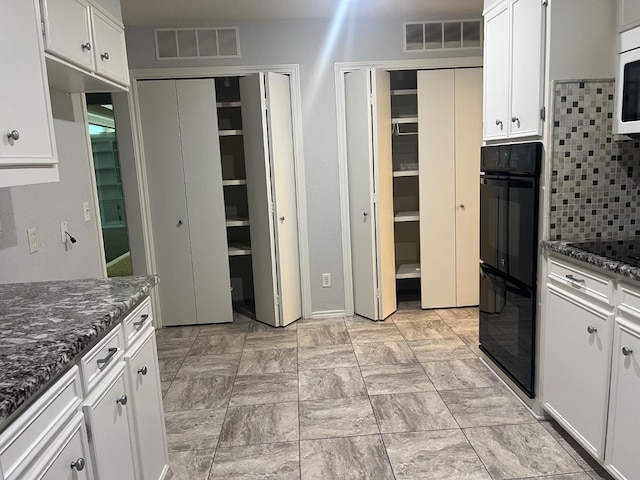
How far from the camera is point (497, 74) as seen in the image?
2.66 meters

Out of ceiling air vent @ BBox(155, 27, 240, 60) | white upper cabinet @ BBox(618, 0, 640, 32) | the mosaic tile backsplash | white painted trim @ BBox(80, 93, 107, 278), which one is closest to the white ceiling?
ceiling air vent @ BBox(155, 27, 240, 60)

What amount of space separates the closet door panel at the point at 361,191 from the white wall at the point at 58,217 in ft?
6.51

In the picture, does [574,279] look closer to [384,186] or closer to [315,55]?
[384,186]

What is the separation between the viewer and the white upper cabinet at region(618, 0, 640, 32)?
2.01m

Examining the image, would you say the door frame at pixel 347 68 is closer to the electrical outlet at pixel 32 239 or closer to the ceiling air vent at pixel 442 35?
the ceiling air vent at pixel 442 35

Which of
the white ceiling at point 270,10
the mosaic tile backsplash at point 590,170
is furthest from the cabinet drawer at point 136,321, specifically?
the white ceiling at point 270,10

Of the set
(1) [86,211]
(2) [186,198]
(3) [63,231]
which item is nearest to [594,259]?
(3) [63,231]

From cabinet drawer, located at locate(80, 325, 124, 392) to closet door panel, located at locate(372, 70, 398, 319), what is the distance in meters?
2.58

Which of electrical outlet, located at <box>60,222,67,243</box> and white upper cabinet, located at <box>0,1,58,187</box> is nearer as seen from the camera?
white upper cabinet, located at <box>0,1,58,187</box>

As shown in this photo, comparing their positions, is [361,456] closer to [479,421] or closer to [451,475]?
[451,475]

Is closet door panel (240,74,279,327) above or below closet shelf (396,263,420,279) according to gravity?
above

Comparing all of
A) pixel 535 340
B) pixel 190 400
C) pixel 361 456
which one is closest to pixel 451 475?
pixel 361 456

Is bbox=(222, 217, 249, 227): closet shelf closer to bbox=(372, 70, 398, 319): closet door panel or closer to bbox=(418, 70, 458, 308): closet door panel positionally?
bbox=(372, 70, 398, 319): closet door panel

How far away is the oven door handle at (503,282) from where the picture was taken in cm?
245
